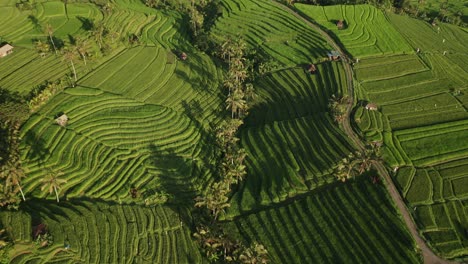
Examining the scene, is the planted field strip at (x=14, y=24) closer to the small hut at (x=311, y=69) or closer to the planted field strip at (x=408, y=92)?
the small hut at (x=311, y=69)

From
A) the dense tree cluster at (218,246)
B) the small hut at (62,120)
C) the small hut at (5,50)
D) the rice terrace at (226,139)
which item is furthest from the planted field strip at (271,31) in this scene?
the dense tree cluster at (218,246)

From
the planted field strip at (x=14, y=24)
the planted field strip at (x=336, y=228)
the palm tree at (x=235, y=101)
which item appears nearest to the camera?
the planted field strip at (x=336, y=228)

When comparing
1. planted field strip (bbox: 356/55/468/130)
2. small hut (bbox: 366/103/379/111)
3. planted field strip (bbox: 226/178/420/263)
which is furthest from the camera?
small hut (bbox: 366/103/379/111)

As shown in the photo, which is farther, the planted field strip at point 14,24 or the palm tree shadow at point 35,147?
the planted field strip at point 14,24

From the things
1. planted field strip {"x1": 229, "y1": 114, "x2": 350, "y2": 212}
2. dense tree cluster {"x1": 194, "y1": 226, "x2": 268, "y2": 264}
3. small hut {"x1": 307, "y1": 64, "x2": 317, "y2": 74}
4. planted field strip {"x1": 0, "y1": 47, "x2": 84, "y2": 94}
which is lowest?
dense tree cluster {"x1": 194, "y1": 226, "x2": 268, "y2": 264}

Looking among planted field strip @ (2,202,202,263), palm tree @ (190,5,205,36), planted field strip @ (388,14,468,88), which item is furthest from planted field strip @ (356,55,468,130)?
planted field strip @ (2,202,202,263)

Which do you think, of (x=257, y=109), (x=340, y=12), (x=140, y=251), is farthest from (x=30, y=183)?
(x=340, y=12)

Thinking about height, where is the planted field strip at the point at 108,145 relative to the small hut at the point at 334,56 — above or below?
below

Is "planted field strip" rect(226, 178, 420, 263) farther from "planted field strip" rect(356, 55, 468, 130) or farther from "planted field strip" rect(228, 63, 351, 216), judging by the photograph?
"planted field strip" rect(356, 55, 468, 130)
